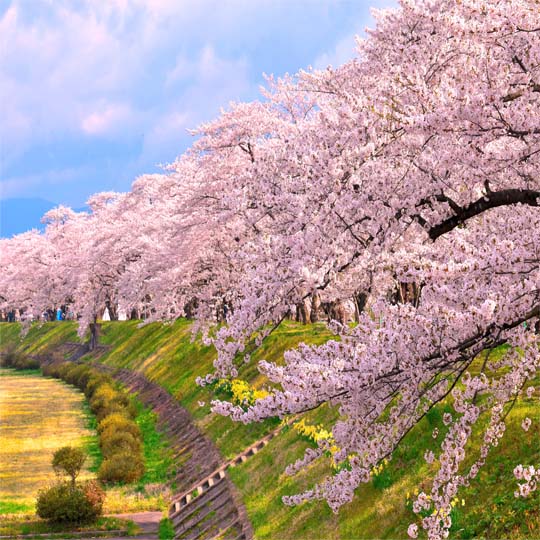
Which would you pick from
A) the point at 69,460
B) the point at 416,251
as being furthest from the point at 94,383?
the point at 416,251

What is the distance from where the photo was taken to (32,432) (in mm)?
38062

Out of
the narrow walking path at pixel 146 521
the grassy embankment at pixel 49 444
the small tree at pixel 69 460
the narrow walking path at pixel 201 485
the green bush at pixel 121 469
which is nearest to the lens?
the narrow walking path at pixel 201 485

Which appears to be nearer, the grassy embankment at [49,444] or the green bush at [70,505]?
the green bush at [70,505]

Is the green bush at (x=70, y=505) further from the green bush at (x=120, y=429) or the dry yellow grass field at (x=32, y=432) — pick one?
the green bush at (x=120, y=429)

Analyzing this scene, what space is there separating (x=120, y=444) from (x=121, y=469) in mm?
3718

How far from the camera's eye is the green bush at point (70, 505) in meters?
20.6

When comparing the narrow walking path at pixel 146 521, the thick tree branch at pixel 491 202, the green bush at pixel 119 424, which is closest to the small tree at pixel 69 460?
the narrow walking path at pixel 146 521

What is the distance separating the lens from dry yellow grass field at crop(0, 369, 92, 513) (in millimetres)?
26406

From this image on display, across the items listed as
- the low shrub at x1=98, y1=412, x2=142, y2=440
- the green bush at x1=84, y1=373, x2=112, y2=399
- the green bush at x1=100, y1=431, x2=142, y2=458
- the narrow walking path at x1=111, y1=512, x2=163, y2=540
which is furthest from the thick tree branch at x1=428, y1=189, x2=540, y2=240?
the green bush at x1=84, y1=373, x2=112, y2=399

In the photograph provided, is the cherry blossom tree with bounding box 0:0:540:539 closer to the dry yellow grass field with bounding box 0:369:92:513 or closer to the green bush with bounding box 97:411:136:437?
the dry yellow grass field with bounding box 0:369:92:513

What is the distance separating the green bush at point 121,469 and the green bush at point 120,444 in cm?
147

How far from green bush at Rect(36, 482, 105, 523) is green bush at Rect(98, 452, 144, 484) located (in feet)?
13.0

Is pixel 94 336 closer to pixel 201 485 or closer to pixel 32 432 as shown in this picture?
pixel 32 432

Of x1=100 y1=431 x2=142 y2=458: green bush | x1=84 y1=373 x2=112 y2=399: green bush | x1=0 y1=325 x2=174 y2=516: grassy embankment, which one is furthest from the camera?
x1=84 y1=373 x2=112 y2=399: green bush
